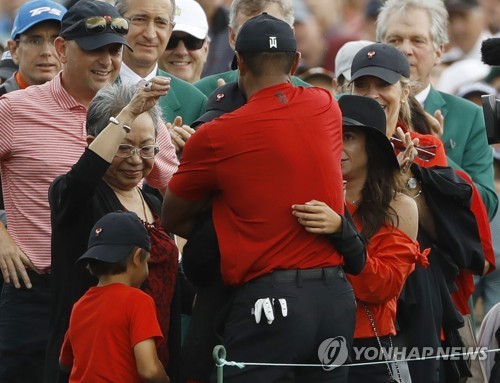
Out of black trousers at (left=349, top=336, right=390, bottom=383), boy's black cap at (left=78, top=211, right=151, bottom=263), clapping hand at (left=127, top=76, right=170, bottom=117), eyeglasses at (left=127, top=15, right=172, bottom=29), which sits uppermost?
clapping hand at (left=127, top=76, right=170, bottom=117)

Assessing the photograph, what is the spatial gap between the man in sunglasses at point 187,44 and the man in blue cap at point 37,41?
2.98ft

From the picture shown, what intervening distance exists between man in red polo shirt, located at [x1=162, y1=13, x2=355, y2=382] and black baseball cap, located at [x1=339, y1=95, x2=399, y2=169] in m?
0.70

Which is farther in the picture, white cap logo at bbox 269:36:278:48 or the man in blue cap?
the man in blue cap

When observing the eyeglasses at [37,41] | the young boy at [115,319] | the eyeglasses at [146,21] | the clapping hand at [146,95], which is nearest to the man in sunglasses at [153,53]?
the eyeglasses at [146,21]

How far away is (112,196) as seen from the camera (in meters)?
5.79

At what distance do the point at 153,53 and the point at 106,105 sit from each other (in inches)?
62.5

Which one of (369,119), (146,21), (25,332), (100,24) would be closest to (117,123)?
(100,24)

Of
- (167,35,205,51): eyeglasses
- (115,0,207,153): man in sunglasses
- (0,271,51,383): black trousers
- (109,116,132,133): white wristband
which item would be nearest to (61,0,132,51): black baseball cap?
(115,0,207,153): man in sunglasses

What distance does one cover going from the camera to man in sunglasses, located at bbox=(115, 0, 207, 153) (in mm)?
7191

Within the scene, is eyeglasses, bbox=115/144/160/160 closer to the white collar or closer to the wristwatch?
the wristwatch

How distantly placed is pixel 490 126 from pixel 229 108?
3.71ft

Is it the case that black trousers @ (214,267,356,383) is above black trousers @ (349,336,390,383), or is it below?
above

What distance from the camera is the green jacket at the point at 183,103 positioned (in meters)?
7.18

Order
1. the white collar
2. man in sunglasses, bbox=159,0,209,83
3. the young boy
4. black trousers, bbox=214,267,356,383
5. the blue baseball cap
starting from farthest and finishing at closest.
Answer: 1. man in sunglasses, bbox=159,0,209,83
2. the blue baseball cap
3. the white collar
4. the young boy
5. black trousers, bbox=214,267,356,383
